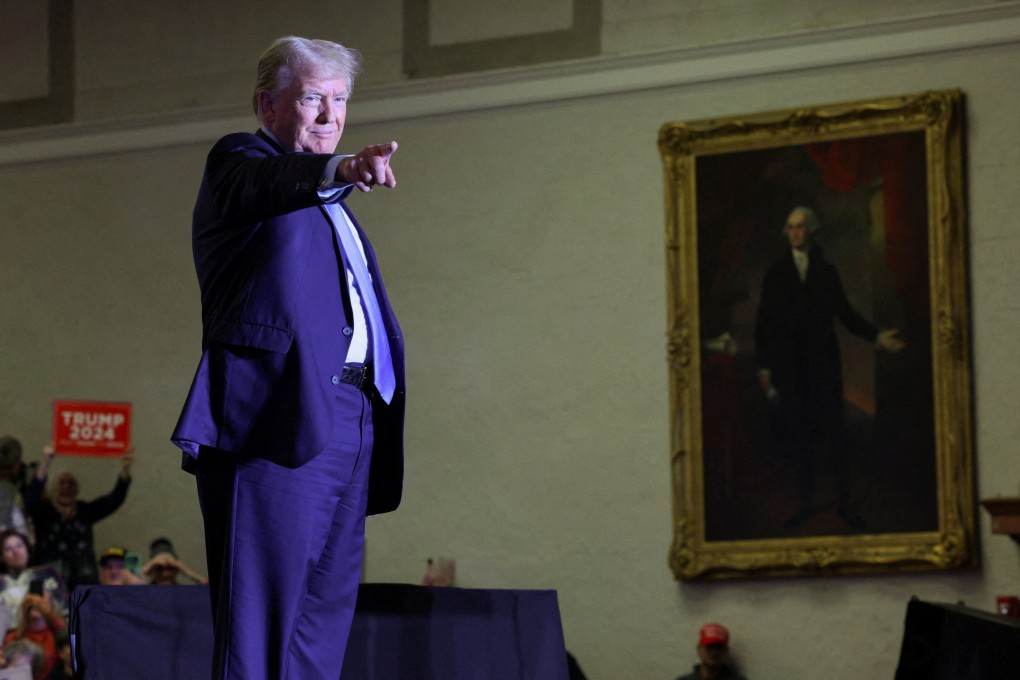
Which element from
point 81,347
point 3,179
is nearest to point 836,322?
point 81,347

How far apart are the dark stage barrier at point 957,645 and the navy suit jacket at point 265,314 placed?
1.94 metres

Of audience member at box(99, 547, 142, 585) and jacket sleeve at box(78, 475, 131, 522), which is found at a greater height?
jacket sleeve at box(78, 475, 131, 522)

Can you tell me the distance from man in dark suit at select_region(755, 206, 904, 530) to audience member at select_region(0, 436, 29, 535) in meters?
4.36

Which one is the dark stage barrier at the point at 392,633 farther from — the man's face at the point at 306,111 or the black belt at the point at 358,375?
the man's face at the point at 306,111

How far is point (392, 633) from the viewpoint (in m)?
3.49

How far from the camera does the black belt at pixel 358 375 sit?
277 cm

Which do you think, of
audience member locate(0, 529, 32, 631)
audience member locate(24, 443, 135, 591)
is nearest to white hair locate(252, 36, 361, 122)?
audience member locate(0, 529, 32, 631)

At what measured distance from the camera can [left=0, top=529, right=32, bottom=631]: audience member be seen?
760cm

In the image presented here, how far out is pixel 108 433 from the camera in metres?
8.40

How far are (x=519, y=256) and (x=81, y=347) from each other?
10.3ft

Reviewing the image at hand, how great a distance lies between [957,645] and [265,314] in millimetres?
2490

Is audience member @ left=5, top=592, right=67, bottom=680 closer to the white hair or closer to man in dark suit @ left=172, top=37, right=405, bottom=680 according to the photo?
man in dark suit @ left=172, top=37, right=405, bottom=680

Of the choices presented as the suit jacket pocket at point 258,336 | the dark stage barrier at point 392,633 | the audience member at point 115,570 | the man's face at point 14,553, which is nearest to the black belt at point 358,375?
the suit jacket pocket at point 258,336

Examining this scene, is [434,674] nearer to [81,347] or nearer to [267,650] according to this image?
[267,650]
